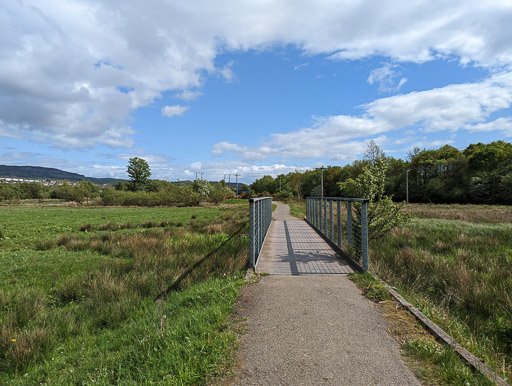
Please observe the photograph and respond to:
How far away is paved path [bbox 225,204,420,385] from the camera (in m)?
2.40

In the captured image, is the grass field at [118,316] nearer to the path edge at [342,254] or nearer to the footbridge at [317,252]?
the footbridge at [317,252]

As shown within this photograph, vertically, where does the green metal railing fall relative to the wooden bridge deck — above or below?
above

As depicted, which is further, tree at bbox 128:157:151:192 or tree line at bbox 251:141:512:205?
tree at bbox 128:157:151:192

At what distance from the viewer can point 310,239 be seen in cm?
1012

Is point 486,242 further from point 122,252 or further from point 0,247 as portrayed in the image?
point 0,247

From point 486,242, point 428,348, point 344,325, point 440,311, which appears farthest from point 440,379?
point 486,242

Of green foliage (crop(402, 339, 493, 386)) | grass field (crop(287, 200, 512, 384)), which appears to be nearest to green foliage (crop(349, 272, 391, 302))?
grass field (crop(287, 200, 512, 384))

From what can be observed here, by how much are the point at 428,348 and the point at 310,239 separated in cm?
734

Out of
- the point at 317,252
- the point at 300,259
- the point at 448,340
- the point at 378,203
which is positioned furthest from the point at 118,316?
the point at 378,203

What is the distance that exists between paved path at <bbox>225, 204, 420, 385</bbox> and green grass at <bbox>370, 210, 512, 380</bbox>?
916 millimetres

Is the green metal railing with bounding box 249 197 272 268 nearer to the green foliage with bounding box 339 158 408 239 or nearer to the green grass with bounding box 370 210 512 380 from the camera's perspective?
the green grass with bounding box 370 210 512 380

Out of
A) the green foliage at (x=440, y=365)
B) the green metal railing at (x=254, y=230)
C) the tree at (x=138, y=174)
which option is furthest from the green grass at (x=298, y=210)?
the tree at (x=138, y=174)

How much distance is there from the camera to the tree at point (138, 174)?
97.8 m

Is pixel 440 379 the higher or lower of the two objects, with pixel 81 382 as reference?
higher
